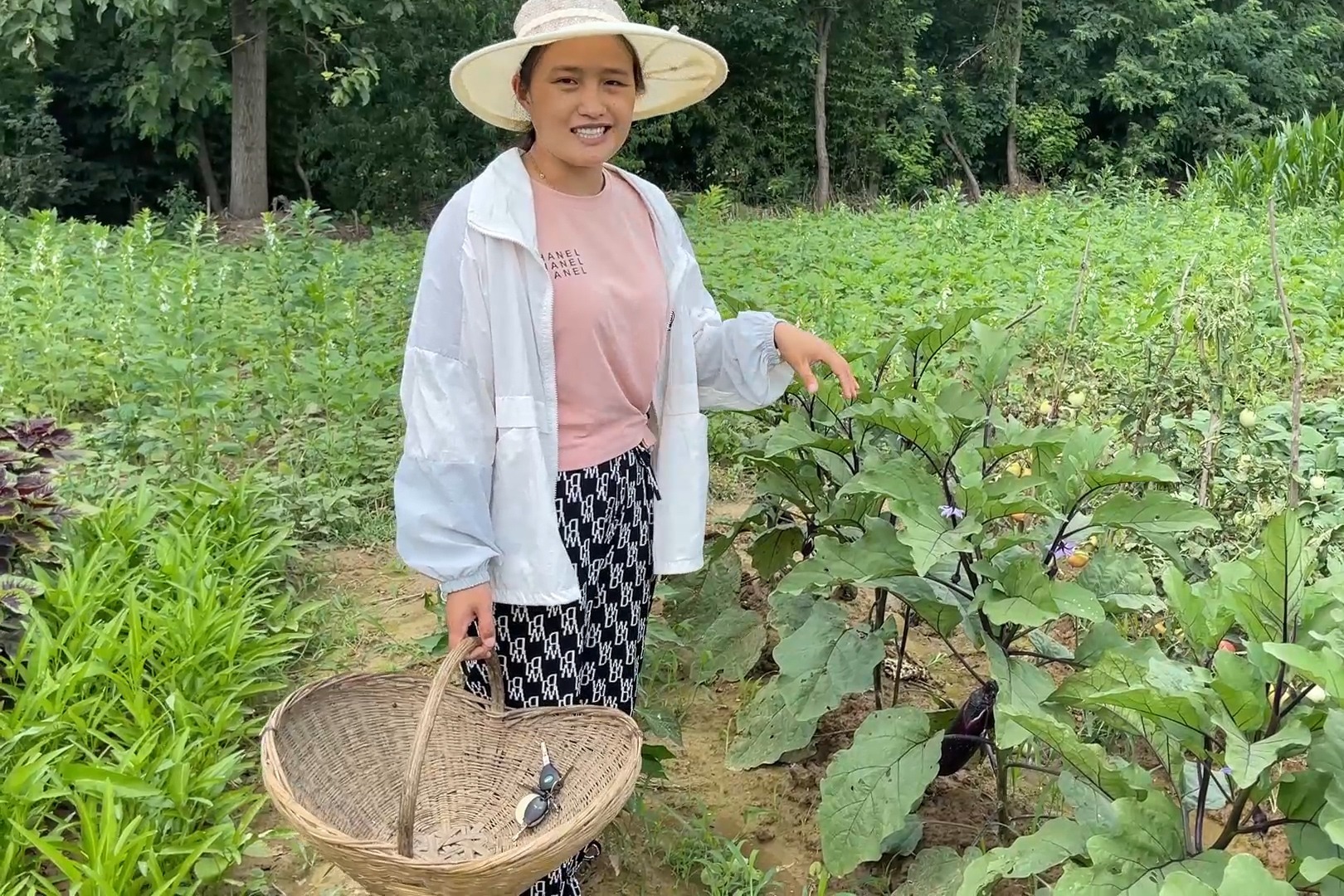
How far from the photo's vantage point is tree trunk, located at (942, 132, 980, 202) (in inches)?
620

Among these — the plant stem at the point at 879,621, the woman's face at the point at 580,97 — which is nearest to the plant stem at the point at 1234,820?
the plant stem at the point at 879,621

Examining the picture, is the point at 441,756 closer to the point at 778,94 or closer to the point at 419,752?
the point at 419,752

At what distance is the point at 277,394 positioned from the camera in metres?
4.13

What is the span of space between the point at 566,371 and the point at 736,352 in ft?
1.24

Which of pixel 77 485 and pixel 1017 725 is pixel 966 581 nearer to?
pixel 1017 725

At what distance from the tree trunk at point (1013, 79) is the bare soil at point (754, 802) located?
14648 millimetres

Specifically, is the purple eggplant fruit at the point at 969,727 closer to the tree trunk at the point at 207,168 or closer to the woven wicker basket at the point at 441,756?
the woven wicker basket at the point at 441,756

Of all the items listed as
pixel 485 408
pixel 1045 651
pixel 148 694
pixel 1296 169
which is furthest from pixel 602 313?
pixel 1296 169

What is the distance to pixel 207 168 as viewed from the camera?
12.5 m

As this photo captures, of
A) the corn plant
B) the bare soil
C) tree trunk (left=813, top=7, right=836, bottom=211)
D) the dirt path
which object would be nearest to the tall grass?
tree trunk (left=813, top=7, right=836, bottom=211)

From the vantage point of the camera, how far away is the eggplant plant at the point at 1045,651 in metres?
1.33

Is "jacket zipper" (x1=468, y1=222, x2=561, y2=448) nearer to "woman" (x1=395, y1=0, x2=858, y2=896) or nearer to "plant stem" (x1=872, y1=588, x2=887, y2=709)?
"woman" (x1=395, y1=0, x2=858, y2=896)

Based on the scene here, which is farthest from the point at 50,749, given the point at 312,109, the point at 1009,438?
the point at 312,109

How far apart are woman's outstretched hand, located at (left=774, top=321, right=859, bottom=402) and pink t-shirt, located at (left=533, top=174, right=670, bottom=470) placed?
22 centimetres
